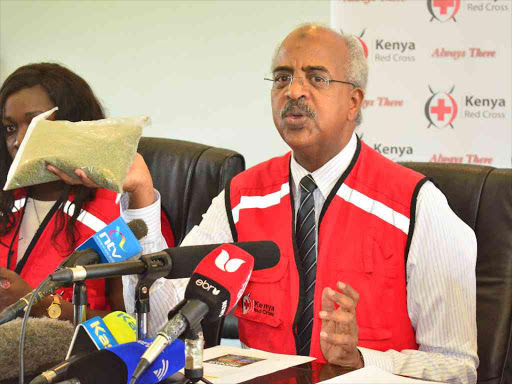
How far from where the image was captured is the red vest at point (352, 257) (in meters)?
1.89

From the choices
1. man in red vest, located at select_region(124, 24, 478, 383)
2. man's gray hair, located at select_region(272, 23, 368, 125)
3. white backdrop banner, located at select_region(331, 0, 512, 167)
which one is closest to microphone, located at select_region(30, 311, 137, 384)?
man in red vest, located at select_region(124, 24, 478, 383)

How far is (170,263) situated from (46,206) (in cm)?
120

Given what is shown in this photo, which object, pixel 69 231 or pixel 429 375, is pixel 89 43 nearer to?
pixel 69 231

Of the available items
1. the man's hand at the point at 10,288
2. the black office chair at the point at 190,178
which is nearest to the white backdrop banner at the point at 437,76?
the black office chair at the point at 190,178

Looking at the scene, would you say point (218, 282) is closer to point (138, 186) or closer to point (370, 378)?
point (370, 378)

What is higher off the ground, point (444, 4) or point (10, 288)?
point (444, 4)

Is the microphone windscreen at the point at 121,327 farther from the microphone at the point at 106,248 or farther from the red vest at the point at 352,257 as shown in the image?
the red vest at the point at 352,257

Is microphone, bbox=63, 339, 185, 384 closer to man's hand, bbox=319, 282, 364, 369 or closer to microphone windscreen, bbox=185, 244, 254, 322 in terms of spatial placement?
microphone windscreen, bbox=185, 244, 254, 322

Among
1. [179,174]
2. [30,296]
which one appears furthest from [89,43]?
[30,296]

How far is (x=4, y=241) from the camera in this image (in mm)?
2242

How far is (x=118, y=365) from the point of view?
1.17 metres

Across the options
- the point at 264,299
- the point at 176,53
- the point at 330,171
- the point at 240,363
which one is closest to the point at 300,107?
the point at 330,171

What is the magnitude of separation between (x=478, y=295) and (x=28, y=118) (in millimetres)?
1344

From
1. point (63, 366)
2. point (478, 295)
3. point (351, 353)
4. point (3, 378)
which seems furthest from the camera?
point (478, 295)
